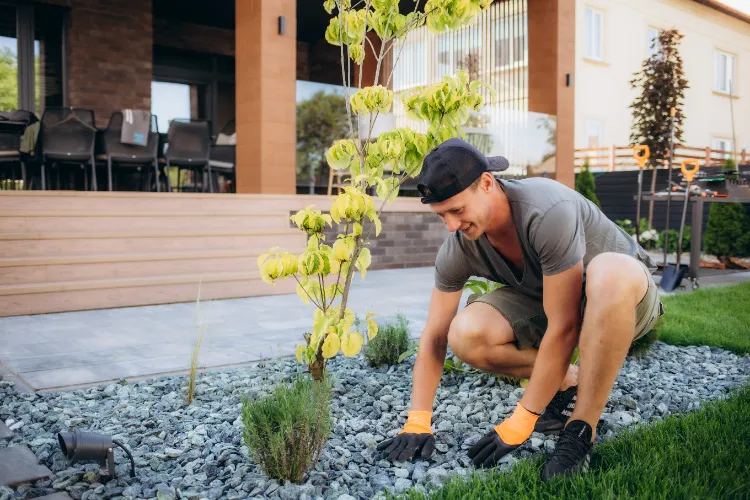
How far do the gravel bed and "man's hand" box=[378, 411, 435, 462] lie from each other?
3cm

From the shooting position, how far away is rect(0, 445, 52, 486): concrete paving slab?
1812mm

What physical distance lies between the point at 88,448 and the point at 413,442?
943mm

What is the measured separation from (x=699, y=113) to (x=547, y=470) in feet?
63.3

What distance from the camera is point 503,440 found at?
2.06m

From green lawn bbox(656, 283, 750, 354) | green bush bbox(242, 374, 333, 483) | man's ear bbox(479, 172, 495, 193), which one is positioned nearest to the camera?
green bush bbox(242, 374, 333, 483)

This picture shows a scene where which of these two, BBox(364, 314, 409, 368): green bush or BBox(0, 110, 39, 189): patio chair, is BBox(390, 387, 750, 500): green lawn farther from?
BBox(0, 110, 39, 189): patio chair

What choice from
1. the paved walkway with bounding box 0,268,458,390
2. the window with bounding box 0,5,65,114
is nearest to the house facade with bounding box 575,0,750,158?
the window with bounding box 0,5,65,114

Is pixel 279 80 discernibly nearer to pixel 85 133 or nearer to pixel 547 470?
pixel 85 133

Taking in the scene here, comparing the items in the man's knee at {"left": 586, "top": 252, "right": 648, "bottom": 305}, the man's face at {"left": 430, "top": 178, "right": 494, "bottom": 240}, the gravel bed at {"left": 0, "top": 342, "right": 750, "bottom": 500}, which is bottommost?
the gravel bed at {"left": 0, "top": 342, "right": 750, "bottom": 500}

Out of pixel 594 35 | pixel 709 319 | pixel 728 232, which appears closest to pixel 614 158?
pixel 594 35

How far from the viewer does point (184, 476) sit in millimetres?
1958

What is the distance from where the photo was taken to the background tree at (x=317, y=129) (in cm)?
735

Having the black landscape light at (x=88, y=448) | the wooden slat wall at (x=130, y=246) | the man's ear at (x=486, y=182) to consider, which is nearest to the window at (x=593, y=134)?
the wooden slat wall at (x=130, y=246)

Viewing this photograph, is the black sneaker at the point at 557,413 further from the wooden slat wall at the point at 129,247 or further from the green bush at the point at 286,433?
the wooden slat wall at the point at 129,247
